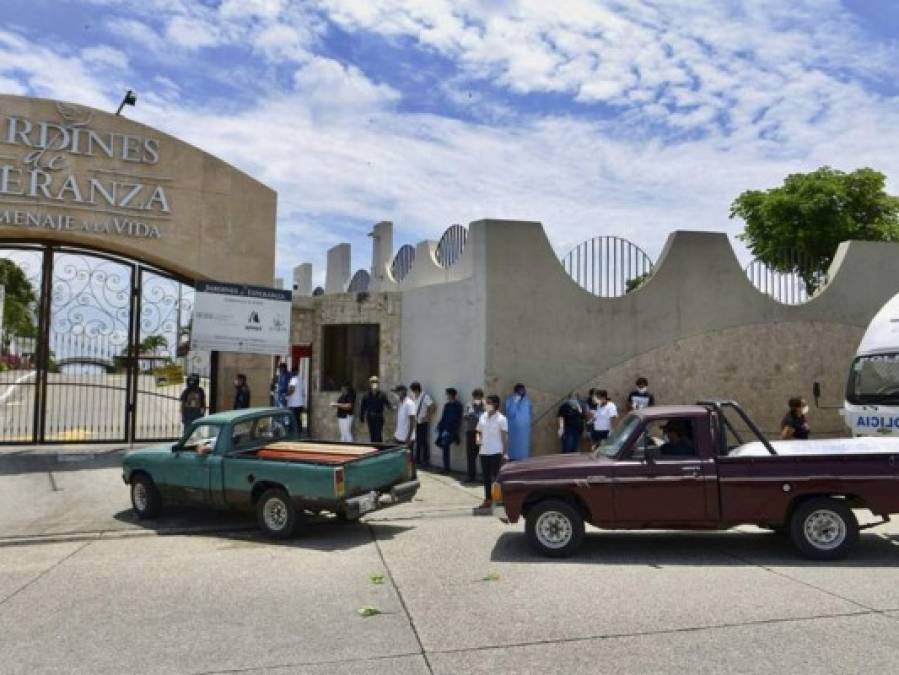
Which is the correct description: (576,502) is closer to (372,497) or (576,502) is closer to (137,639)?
(372,497)

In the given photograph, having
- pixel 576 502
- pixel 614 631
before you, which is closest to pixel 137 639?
pixel 614 631

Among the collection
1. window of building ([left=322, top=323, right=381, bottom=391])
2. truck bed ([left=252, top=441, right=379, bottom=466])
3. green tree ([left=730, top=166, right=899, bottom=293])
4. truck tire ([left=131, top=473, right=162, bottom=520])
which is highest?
green tree ([left=730, top=166, right=899, bottom=293])

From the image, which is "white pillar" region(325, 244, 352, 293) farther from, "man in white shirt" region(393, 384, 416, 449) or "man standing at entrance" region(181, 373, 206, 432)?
"man in white shirt" region(393, 384, 416, 449)

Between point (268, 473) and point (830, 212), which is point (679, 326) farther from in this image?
point (830, 212)

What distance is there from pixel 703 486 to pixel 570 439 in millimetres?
5510

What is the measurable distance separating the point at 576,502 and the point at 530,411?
15.9 ft

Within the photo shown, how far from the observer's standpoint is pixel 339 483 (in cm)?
845

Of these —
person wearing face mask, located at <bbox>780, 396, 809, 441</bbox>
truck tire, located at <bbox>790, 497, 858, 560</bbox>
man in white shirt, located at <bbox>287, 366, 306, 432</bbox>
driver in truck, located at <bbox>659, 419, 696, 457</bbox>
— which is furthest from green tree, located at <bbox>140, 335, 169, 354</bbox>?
truck tire, located at <bbox>790, 497, 858, 560</bbox>

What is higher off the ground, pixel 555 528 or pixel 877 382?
pixel 877 382

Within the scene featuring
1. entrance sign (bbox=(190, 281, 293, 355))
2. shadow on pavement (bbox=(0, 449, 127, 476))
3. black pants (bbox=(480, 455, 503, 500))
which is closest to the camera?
black pants (bbox=(480, 455, 503, 500))

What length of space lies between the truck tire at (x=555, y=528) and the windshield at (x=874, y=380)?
6309 millimetres

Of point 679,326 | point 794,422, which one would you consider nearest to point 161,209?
point 679,326

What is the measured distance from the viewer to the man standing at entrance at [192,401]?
14500 millimetres

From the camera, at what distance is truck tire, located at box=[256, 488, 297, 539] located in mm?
8883
